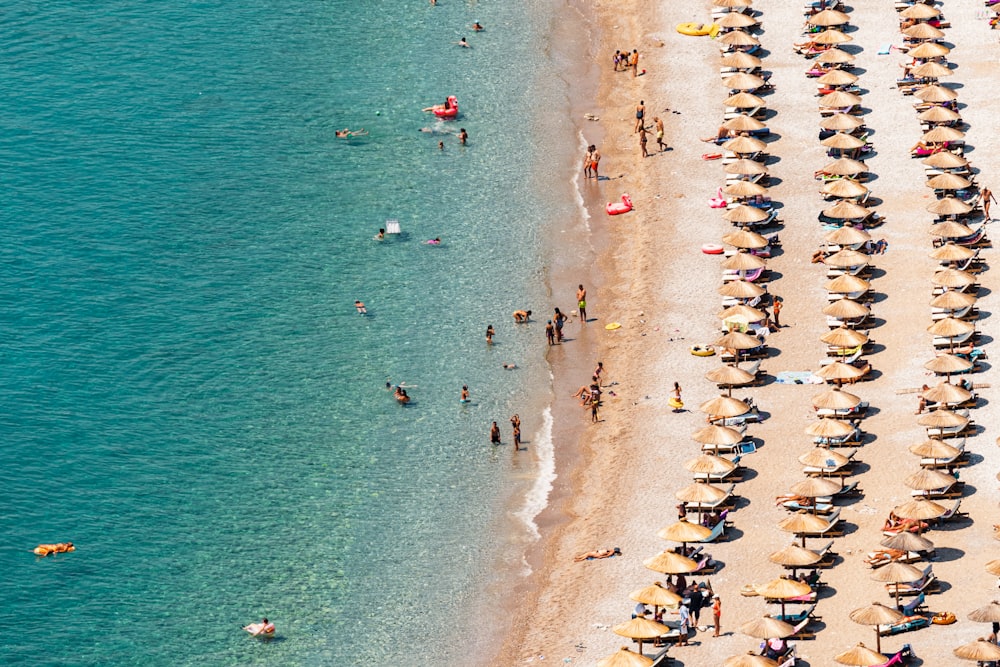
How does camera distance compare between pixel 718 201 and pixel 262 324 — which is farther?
pixel 718 201

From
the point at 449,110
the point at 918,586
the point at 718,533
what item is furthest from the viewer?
the point at 449,110

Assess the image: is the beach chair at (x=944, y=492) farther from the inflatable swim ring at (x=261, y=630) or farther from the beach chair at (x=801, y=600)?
the inflatable swim ring at (x=261, y=630)

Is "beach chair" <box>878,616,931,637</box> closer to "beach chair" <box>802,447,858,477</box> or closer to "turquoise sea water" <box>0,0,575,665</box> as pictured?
"beach chair" <box>802,447,858,477</box>

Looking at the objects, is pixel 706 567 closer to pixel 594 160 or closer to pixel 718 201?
pixel 718 201

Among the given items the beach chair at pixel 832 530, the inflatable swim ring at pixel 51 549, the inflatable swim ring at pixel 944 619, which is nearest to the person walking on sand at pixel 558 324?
the beach chair at pixel 832 530

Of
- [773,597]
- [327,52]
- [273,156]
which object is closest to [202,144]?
[273,156]

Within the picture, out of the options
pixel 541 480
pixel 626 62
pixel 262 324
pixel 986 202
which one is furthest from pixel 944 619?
pixel 626 62
